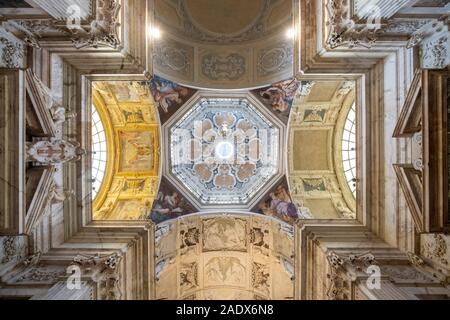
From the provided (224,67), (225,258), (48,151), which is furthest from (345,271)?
(224,67)

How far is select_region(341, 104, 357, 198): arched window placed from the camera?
13.1 m

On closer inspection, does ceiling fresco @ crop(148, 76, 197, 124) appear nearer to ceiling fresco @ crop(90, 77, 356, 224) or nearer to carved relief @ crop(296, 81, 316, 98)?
ceiling fresco @ crop(90, 77, 356, 224)

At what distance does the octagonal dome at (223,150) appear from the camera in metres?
13.6

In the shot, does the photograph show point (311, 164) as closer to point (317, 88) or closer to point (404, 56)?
point (317, 88)

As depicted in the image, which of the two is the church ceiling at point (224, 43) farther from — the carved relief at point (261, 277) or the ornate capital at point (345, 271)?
the carved relief at point (261, 277)

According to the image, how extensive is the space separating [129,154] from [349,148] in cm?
871

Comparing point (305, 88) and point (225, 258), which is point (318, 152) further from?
point (225, 258)

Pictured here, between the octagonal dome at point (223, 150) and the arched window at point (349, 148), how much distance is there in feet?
8.11

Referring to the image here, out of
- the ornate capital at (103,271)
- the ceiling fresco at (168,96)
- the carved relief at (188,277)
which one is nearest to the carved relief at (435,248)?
the ornate capital at (103,271)

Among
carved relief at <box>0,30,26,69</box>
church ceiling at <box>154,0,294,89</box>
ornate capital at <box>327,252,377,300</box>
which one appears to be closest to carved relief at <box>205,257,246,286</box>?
ornate capital at <box>327,252,377,300</box>

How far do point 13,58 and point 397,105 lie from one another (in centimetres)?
907

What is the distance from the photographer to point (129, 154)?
13875 millimetres

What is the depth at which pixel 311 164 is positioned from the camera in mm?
13609
